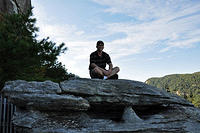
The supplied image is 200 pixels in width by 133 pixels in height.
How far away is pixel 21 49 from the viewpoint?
754 cm

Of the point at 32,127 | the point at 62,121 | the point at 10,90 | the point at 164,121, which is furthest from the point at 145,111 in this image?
the point at 10,90

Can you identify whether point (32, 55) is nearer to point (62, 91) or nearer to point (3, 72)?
point (3, 72)

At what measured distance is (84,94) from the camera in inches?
206

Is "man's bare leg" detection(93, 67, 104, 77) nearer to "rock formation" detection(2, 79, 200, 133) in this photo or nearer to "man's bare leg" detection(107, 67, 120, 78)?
"rock formation" detection(2, 79, 200, 133)

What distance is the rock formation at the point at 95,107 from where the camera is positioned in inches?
186

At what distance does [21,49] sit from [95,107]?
13.3ft

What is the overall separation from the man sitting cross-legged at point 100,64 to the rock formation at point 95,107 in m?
0.28

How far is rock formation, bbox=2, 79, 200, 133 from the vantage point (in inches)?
186

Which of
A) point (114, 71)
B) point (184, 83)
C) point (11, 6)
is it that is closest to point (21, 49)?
point (114, 71)

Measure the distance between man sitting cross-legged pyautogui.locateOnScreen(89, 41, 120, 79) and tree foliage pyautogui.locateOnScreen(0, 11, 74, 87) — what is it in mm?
3254

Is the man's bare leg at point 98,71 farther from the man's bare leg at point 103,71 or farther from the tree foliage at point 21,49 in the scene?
the tree foliage at point 21,49

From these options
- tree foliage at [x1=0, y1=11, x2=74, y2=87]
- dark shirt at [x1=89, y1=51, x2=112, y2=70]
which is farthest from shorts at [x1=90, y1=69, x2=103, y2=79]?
tree foliage at [x1=0, y1=11, x2=74, y2=87]

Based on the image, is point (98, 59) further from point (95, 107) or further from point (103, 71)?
point (95, 107)

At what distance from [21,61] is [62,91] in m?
3.43
